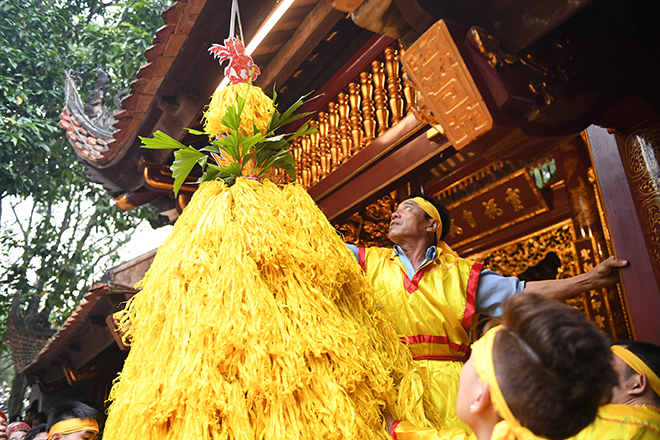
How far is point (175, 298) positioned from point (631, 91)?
6.36 ft

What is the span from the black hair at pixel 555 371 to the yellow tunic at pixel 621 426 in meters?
0.43

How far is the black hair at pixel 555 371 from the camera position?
893 millimetres

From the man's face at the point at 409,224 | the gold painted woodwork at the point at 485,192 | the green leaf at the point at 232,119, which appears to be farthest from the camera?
the gold painted woodwork at the point at 485,192

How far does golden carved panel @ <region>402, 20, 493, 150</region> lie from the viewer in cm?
167

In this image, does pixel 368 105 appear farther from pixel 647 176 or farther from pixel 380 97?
pixel 647 176

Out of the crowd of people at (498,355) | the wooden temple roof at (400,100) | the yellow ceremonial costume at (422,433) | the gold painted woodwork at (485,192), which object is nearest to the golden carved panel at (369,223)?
the wooden temple roof at (400,100)

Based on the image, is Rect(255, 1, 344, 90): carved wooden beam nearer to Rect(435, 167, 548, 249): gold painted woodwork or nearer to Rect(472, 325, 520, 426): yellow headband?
Rect(435, 167, 548, 249): gold painted woodwork

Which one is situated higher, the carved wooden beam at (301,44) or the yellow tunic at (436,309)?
the carved wooden beam at (301,44)

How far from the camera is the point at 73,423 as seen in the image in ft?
8.63

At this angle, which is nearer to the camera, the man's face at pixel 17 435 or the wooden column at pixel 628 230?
the wooden column at pixel 628 230

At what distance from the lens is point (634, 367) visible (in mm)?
1604

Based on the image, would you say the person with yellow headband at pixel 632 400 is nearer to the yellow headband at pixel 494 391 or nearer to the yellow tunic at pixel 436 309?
the yellow headband at pixel 494 391

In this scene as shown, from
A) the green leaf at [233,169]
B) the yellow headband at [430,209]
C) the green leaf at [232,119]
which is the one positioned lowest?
the yellow headband at [430,209]

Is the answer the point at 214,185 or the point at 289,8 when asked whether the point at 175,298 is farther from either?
the point at 289,8
